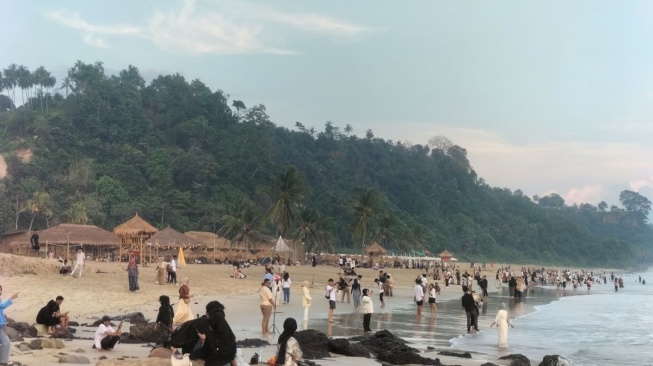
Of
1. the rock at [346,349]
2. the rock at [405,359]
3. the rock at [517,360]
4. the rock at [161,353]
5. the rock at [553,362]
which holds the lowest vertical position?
the rock at [517,360]

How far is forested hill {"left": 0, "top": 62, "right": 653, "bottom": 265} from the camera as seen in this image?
70250 millimetres

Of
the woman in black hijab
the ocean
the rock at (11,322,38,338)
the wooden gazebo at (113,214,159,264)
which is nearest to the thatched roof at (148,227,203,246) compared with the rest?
the wooden gazebo at (113,214,159,264)

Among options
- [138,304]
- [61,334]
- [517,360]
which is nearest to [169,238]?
[138,304]

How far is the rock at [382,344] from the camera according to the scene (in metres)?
13.8

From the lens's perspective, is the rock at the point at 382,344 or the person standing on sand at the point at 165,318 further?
the rock at the point at 382,344

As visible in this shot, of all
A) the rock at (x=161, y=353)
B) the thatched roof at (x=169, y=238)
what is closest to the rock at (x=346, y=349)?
the rock at (x=161, y=353)

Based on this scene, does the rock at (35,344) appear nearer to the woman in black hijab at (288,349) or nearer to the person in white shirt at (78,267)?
the woman in black hijab at (288,349)

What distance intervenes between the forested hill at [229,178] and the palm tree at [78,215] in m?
0.19

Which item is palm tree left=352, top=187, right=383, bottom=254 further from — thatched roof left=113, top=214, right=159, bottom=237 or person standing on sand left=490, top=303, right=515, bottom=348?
person standing on sand left=490, top=303, right=515, bottom=348

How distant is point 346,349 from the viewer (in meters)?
13.2

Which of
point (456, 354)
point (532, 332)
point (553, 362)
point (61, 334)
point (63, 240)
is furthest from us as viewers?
point (63, 240)

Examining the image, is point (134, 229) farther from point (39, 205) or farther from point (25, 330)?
point (25, 330)

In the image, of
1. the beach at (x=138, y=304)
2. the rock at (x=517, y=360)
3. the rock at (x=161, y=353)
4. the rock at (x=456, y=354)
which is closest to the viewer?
the rock at (x=161, y=353)

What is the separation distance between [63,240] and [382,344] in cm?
3127
